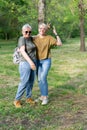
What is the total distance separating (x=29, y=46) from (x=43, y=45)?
363 millimetres

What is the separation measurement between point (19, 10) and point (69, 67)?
15.5m

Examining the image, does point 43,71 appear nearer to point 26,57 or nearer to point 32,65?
point 32,65

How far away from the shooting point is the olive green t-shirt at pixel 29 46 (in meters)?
7.24

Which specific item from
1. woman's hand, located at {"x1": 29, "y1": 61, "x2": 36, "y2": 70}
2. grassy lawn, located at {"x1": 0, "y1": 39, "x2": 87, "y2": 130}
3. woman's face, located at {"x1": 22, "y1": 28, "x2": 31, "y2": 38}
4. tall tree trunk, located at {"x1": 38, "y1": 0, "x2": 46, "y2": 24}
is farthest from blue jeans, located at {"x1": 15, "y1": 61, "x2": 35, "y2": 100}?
tall tree trunk, located at {"x1": 38, "y1": 0, "x2": 46, "y2": 24}

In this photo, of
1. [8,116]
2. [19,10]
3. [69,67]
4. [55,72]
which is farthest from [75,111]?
[19,10]

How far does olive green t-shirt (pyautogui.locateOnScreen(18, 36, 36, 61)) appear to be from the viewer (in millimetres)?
7242

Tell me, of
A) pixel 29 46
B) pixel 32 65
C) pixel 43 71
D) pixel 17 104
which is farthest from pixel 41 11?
pixel 32 65

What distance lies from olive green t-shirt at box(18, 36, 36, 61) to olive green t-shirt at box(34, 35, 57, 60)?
0.17 metres

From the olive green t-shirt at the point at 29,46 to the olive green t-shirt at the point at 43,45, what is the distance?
0.55 feet

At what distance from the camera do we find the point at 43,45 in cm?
750

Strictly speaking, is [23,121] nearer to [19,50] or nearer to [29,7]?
[19,50]

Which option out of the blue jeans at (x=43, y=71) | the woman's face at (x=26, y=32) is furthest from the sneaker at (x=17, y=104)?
the woman's face at (x=26, y=32)

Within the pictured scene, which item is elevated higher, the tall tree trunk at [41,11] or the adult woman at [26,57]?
the tall tree trunk at [41,11]

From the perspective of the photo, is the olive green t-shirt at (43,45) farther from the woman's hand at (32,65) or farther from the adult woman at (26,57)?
the woman's hand at (32,65)
